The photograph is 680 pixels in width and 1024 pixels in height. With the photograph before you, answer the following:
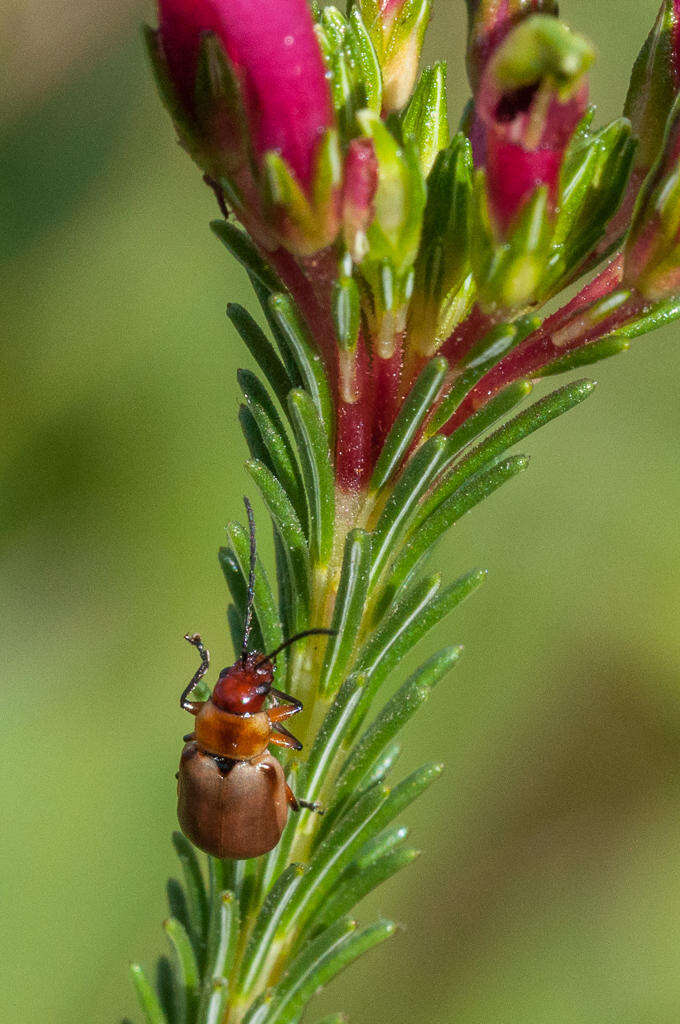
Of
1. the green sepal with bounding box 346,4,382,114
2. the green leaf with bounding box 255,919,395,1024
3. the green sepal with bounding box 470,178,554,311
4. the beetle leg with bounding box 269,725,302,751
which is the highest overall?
the green sepal with bounding box 346,4,382,114

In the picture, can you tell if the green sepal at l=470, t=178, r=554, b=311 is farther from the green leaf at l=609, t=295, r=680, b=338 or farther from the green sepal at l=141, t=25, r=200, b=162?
the green sepal at l=141, t=25, r=200, b=162

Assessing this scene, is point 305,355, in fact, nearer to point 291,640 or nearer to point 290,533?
point 290,533

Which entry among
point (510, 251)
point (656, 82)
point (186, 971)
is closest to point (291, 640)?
point (186, 971)

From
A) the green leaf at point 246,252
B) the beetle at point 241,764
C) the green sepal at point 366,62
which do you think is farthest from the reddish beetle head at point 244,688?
the green sepal at point 366,62

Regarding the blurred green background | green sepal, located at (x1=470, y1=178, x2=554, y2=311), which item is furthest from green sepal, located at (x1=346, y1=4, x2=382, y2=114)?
the blurred green background

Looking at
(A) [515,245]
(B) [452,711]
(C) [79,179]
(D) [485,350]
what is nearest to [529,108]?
(A) [515,245]
